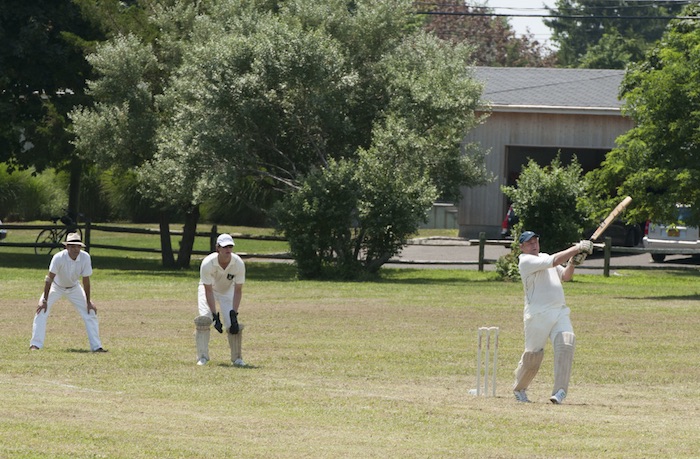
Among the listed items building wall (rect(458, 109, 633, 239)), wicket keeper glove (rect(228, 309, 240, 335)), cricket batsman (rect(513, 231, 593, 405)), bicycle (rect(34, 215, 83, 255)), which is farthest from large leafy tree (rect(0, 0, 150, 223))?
cricket batsman (rect(513, 231, 593, 405))

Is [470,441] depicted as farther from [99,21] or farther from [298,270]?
[99,21]

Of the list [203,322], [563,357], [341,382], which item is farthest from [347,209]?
[563,357]

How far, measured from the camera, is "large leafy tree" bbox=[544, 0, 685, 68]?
296 feet

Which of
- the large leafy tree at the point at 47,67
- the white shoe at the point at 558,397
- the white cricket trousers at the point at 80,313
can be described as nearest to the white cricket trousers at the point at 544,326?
the white shoe at the point at 558,397

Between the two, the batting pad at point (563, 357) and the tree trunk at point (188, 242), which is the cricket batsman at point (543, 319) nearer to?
the batting pad at point (563, 357)

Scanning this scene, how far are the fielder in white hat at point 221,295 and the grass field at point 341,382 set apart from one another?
1.00 feet

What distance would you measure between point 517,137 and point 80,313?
103 ft

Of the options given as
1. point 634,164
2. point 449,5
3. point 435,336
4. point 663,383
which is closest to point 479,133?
point 634,164

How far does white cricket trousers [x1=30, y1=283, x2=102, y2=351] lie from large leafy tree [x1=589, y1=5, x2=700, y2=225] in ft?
45.2

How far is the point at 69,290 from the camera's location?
1748 centimetres

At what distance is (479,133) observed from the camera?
4728 centimetres

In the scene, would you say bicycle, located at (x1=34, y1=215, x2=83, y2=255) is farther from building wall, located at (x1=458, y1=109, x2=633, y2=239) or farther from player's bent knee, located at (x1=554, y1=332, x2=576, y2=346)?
player's bent knee, located at (x1=554, y1=332, x2=576, y2=346)

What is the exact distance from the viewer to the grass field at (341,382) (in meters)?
10.5

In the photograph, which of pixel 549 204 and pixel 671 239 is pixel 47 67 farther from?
pixel 671 239
